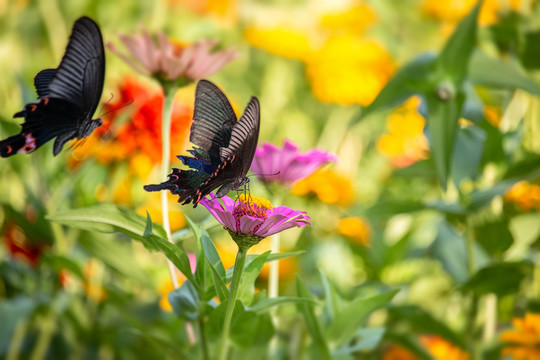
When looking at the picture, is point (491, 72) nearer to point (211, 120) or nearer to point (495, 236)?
point (495, 236)

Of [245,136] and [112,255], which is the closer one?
[245,136]

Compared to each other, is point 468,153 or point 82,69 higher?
point 82,69

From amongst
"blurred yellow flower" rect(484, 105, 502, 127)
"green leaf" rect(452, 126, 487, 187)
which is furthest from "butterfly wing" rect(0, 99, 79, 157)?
"blurred yellow flower" rect(484, 105, 502, 127)

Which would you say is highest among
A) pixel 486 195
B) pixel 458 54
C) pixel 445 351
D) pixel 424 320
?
pixel 458 54

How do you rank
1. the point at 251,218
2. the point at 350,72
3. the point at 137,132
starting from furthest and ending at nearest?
the point at 350,72
the point at 137,132
the point at 251,218

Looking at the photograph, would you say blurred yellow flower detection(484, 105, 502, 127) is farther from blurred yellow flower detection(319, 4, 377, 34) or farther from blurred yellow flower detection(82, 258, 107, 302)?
blurred yellow flower detection(319, 4, 377, 34)

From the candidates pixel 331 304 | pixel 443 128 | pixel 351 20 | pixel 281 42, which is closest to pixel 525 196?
pixel 443 128
